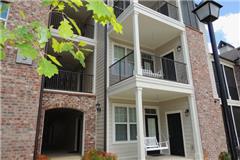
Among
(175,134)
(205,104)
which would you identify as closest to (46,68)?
(205,104)

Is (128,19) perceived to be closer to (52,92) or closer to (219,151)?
(52,92)

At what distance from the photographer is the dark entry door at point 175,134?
8926mm

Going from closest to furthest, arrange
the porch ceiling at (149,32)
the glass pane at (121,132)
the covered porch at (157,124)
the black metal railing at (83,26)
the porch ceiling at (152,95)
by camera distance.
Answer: the porch ceiling at (152,95) → the covered porch at (157,124) → the porch ceiling at (149,32) → the glass pane at (121,132) → the black metal railing at (83,26)

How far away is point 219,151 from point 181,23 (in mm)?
6849

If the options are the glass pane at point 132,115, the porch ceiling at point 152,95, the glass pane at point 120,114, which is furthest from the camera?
the glass pane at point 132,115

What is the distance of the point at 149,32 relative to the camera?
930 centimetres

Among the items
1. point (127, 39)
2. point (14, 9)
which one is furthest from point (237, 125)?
point (14, 9)

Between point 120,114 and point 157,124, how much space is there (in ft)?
8.88

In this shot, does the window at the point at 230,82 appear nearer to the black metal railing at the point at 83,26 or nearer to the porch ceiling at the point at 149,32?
the porch ceiling at the point at 149,32

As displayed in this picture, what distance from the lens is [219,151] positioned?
8.61 metres

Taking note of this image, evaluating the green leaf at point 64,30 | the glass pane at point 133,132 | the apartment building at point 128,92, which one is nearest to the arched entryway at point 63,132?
the apartment building at point 128,92

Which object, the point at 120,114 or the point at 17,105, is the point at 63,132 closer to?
the point at 120,114

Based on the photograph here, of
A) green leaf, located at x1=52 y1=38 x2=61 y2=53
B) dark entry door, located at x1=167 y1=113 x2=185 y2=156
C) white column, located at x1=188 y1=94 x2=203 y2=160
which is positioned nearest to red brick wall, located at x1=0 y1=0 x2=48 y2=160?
green leaf, located at x1=52 y1=38 x2=61 y2=53

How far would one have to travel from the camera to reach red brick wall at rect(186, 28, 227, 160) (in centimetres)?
826
